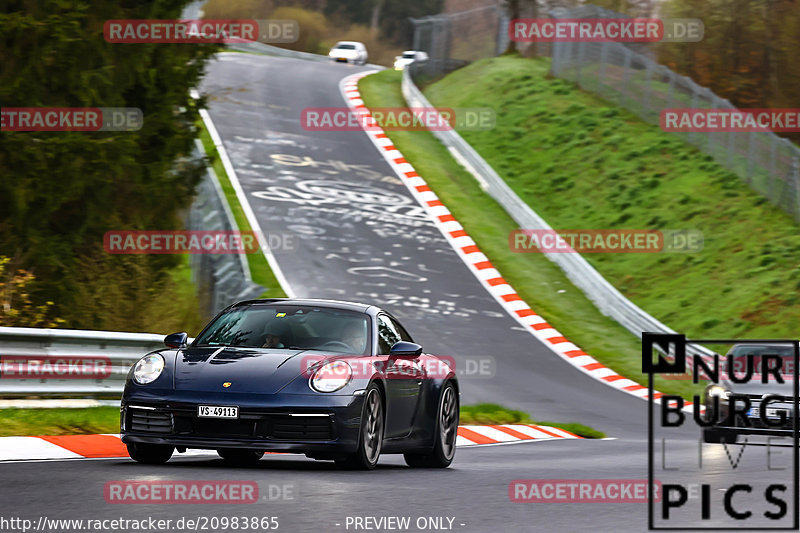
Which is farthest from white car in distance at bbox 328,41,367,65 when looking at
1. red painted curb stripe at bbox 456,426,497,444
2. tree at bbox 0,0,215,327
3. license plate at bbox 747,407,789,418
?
license plate at bbox 747,407,789,418

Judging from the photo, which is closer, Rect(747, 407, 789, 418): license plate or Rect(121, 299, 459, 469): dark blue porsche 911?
Rect(121, 299, 459, 469): dark blue porsche 911

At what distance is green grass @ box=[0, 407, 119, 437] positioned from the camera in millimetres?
11836

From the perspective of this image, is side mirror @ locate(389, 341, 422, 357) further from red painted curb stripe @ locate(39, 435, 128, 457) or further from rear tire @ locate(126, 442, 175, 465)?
red painted curb stripe @ locate(39, 435, 128, 457)

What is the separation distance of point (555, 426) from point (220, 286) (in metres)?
7.08

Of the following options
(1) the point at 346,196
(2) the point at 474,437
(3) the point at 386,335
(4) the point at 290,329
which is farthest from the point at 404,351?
(1) the point at 346,196

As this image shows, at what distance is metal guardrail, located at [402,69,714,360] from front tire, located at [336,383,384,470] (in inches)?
453

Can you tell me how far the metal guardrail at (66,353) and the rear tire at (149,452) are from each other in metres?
3.06

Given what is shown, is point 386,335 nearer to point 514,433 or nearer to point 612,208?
point 514,433

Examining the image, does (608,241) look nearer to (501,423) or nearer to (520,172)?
(520,172)

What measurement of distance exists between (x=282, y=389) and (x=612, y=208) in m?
27.0

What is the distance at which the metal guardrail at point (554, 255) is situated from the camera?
27.7 metres

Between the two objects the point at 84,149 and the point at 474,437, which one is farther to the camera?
the point at 84,149

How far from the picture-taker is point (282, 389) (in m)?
9.86

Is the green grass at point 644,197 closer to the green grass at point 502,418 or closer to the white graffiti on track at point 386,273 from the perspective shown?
the white graffiti on track at point 386,273
